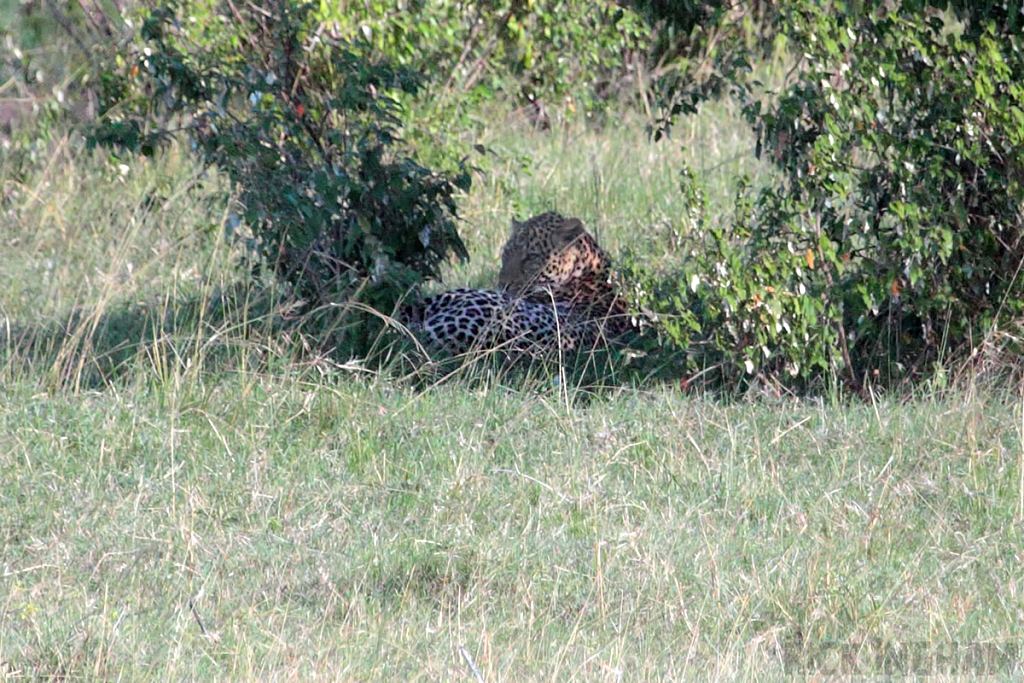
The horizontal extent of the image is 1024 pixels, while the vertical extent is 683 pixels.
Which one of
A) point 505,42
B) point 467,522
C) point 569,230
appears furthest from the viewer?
point 505,42

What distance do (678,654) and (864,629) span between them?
500 mm

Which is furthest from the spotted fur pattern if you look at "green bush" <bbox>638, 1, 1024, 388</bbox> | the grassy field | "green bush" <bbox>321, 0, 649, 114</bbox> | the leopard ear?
"green bush" <bbox>321, 0, 649, 114</bbox>

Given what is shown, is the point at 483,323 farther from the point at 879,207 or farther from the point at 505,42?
the point at 505,42

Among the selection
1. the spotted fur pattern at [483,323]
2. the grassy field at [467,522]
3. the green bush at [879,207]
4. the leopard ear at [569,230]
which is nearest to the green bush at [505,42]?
the leopard ear at [569,230]

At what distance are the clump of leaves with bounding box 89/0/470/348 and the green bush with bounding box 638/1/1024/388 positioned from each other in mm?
1255

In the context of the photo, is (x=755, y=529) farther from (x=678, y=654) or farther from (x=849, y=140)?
(x=849, y=140)

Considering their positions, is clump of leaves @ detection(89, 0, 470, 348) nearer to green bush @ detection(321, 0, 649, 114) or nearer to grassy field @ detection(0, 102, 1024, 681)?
grassy field @ detection(0, 102, 1024, 681)

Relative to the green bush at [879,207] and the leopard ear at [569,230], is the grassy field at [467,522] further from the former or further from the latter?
the leopard ear at [569,230]

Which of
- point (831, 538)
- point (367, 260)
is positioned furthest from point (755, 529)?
point (367, 260)

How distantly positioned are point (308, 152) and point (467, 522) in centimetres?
244

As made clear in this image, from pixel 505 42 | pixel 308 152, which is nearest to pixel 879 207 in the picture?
pixel 308 152

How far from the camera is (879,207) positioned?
5.90 meters

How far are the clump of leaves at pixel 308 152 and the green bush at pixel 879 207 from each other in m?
1.26

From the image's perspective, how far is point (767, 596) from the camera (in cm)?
390
